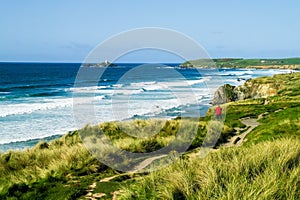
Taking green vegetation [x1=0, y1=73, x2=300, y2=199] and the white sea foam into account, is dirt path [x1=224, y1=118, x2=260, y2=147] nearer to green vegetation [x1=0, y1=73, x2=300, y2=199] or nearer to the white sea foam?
green vegetation [x1=0, y1=73, x2=300, y2=199]

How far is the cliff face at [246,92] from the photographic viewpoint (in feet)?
153

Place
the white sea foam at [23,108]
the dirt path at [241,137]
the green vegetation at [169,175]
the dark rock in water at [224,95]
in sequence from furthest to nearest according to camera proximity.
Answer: the dark rock in water at [224,95] → the white sea foam at [23,108] → the dirt path at [241,137] → the green vegetation at [169,175]

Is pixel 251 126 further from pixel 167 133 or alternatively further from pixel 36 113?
pixel 36 113

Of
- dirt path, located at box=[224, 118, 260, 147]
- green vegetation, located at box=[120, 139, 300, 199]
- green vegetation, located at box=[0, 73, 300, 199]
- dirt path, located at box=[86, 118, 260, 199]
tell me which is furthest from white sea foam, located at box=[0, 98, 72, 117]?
green vegetation, located at box=[120, 139, 300, 199]

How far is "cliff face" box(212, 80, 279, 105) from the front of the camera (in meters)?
46.8

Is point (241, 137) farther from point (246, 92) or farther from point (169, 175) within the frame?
point (246, 92)

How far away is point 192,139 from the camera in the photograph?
51.1 feet

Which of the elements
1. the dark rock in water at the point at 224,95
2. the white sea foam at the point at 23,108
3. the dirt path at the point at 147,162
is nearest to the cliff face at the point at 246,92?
the dark rock in water at the point at 224,95

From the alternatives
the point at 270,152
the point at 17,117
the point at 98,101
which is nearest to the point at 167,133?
the point at 270,152

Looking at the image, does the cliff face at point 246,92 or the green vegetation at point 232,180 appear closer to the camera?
the green vegetation at point 232,180

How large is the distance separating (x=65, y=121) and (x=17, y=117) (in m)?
5.63

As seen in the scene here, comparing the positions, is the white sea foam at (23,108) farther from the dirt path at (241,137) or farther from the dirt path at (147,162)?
the dirt path at (147,162)

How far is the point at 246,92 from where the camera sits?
50000 millimetres

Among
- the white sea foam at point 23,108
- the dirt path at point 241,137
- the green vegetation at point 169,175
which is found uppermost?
the green vegetation at point 169,175
